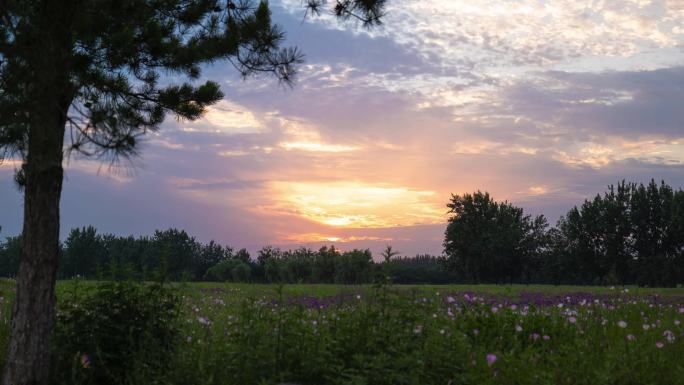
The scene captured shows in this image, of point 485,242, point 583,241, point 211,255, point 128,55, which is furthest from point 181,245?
→ point 128,55

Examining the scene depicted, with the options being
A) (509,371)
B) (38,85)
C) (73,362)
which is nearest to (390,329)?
(509,371)

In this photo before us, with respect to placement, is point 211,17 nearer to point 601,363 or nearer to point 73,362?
point 73,362

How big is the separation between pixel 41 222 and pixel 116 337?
4.28 ft

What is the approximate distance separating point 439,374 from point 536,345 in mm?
2017

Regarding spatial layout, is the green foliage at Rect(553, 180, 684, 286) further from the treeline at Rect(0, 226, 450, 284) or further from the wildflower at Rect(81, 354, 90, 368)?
the wildflower at Rect(81, 354, 90, 368)

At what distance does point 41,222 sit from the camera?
17.9ft

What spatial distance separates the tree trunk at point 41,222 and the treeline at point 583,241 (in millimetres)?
50426

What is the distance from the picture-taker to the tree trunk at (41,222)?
5262mm

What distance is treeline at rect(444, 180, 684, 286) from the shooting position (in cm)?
5369

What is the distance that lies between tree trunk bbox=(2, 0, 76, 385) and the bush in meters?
0.29

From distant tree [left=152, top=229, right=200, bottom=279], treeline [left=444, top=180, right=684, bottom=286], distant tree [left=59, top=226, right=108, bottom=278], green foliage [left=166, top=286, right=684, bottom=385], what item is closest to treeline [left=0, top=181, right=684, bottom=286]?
treeline [left=444, top=180, right=684, bottom=286]

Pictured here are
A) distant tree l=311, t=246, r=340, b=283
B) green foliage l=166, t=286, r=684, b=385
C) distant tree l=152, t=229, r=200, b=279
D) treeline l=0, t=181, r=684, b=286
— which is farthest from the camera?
distant tree l=152, t=229, r=200, b=279

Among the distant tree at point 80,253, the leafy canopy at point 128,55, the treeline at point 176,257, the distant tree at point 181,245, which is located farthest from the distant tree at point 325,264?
the distant tree at point 80,253

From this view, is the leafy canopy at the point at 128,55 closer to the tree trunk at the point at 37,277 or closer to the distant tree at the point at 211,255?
the tree trunk at the point at 37,277
